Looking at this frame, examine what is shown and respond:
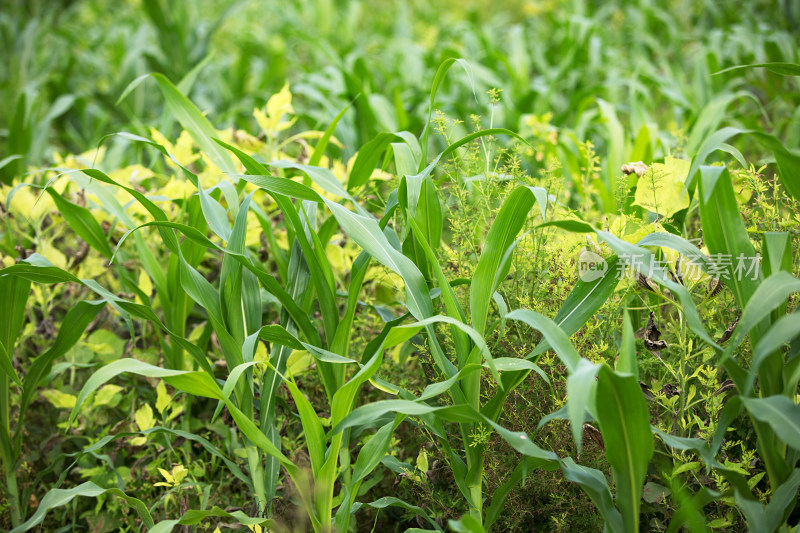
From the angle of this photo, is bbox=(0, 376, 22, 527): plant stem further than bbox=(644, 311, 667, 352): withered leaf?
Yes

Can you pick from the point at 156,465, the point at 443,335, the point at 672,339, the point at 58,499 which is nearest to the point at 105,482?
the point at 156,465

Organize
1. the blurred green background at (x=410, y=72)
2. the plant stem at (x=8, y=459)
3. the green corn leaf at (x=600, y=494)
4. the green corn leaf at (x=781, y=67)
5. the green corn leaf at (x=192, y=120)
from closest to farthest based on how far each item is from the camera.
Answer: the green corn leaf at (x=600, y=494), the green corn leaf at (x=781, y=67), the plant stem at (x=8, y=459), the green corn leaf at (x=192, y=120), the blurred green background at (x=410, y=72)

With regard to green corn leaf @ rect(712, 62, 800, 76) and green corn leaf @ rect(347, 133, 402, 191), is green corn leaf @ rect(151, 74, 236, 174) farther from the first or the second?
green corn leaf @ rect(712, 62, 800, 76)

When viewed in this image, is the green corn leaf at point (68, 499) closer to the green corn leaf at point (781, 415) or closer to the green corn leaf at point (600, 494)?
the green corn leaf at point (600, 494)

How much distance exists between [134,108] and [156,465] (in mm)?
2673

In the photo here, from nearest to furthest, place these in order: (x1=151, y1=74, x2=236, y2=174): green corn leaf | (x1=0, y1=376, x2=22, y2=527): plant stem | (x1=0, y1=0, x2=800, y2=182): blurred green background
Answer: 1. (x1=0, y1=376, x2=22, y2=527): plant stem
2. (x1=151, y1=74, x2=236, y2=174): green corn leaf
3. (x1=0, y1=0, x2=800, y2=182): blurred green background

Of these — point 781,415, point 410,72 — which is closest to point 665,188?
point 781,415

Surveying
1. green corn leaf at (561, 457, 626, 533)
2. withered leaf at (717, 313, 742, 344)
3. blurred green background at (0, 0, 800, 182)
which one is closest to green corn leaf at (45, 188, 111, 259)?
blurred green background at (0, 0, 800, 182)

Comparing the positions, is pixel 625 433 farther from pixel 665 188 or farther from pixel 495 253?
pixel 665 188

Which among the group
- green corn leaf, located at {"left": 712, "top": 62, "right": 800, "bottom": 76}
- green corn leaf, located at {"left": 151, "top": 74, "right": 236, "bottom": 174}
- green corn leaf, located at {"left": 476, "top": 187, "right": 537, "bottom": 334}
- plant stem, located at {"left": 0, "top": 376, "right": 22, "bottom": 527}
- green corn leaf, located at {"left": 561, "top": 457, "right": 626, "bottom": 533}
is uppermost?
green corn leaf, located at {"left": 712, "top": 62, "right": 800, "bottom": 76}

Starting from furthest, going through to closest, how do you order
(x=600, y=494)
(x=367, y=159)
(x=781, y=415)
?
(x=367, y=159)
(x=600, y=494)
(x=781, y=415)

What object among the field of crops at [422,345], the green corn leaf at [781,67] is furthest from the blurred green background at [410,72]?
the green corn leaf at [781,67]

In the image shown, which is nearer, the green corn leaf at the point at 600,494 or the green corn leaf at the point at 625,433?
the green corn leaf at the point at 625,433

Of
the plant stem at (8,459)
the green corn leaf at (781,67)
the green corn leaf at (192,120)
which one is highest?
the green corn leaf at (781,67)
